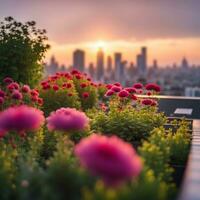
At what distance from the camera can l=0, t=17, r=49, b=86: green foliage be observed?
15.0 metres

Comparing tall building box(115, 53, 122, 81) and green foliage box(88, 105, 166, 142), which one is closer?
green foliage box(88, 105, 166, 142)

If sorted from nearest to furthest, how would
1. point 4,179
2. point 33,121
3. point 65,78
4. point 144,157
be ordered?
point 33,121, point 4,179, point 144,157, point 65,78

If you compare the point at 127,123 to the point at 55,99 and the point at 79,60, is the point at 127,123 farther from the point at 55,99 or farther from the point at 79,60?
the point at 79,60

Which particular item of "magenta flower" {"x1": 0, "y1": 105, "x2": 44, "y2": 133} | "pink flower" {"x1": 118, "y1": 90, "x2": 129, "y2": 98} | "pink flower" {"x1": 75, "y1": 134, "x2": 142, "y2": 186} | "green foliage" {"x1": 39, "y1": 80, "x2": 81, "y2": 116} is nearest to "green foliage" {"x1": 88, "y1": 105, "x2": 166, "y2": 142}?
"pink flower" {"x1": 118, "y1": 90, "x2": 129, "y2": 98}

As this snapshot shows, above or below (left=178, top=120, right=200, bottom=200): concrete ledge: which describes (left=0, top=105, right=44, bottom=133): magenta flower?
above

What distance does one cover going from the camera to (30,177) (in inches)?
216

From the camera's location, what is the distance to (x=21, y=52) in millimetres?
15156

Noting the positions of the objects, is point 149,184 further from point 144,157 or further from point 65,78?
point 65,78

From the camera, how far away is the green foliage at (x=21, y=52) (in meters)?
15.0

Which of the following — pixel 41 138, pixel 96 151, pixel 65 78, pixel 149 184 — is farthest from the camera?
pixel 65 78

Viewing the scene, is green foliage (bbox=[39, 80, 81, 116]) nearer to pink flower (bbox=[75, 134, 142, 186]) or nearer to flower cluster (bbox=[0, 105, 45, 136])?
flower cluster (bbox=[0, 105, 45, 136])

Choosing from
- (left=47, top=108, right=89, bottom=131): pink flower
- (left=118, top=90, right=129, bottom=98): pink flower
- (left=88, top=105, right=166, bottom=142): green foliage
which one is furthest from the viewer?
(left=118, top=90, right=129, bottom=98): pink flower

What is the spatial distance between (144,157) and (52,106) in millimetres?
8330

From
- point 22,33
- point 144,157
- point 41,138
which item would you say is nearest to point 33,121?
point 144,157
